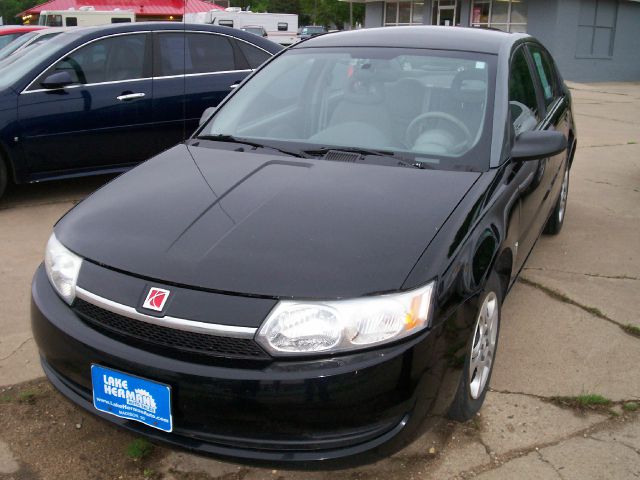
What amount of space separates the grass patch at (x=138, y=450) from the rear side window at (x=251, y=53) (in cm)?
486

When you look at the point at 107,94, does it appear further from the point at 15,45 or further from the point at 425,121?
the point at 425,121

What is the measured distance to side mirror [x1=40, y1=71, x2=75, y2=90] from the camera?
5602mm

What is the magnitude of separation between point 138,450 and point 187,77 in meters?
4.46

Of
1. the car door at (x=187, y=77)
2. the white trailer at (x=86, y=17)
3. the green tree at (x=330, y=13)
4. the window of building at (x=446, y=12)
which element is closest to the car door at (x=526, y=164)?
the car door at (x=187, y=77)

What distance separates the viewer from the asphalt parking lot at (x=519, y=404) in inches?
101

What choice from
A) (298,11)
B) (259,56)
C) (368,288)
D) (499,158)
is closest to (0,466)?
(368,288)

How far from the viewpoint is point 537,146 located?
306 cm

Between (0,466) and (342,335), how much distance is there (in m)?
1.47

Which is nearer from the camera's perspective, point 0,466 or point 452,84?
point 0,466

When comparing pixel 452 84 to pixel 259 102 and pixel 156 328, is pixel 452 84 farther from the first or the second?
pixel 156 328

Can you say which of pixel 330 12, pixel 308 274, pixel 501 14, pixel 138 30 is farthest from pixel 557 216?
pixel 330 12

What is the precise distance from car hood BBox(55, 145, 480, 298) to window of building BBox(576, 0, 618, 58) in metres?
22.9

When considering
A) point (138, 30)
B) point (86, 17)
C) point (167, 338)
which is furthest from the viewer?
point (86, 17)

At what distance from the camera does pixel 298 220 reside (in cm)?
250
